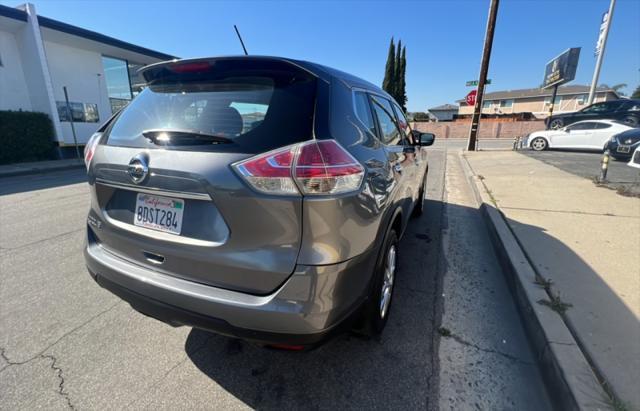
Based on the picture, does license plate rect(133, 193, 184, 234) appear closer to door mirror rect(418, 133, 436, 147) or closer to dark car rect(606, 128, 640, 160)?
door mirror rect(418, 133, 436, 147)

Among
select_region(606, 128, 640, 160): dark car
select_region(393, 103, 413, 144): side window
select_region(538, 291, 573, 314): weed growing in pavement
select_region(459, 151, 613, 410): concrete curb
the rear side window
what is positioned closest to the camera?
select_region(459, 151, 613, 410): concrete curb

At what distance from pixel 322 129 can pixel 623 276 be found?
332cm

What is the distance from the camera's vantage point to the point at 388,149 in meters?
2.43

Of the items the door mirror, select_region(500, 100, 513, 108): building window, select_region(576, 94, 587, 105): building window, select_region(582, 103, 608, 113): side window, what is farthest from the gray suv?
select_region(500, 100, 513, 108): building window

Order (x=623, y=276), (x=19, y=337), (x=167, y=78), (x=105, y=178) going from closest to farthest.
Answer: (x=105, y=178) → (x=167, y=78) → (x=19, y=337) → (x=623, y=276)

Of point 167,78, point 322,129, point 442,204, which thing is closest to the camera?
point 322,129

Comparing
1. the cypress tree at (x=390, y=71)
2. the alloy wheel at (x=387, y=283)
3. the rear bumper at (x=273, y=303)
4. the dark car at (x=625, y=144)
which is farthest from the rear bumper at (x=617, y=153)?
the cypress tree at (x=390, y=71)

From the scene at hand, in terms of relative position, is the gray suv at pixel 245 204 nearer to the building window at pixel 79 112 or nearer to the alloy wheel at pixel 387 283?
the alloy wheel at pixel 387 283

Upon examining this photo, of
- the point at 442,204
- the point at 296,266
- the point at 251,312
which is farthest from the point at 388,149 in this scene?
the point at 442,204

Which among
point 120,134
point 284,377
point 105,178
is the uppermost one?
point 120,134

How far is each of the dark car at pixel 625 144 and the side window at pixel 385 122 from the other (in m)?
9.99

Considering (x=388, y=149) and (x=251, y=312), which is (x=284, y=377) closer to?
(x=251, y=312)

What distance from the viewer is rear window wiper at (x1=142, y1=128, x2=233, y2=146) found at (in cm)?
159

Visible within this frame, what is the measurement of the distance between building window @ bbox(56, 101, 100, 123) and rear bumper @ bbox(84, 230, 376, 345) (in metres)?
16.5
